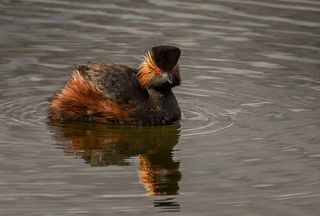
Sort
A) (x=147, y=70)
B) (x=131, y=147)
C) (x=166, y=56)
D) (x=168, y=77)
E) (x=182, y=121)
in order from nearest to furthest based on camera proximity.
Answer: (x=131, y=147) < (x=166, y=56) < (x=168, y=77) < (x=147, y=70) < (x=182, y=121)

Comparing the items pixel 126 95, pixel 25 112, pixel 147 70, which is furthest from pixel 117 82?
pixel 25 112

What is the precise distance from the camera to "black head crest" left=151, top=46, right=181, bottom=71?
12805 mm

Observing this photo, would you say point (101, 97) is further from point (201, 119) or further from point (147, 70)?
point (201, 119)

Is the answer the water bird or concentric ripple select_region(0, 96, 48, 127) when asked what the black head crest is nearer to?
the water bird

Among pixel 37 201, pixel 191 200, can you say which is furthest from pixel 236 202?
pixel 37 201

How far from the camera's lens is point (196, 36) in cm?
1723

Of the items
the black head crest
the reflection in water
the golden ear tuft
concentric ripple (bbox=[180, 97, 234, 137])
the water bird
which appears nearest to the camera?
the reflection in water

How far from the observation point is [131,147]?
12047 mm

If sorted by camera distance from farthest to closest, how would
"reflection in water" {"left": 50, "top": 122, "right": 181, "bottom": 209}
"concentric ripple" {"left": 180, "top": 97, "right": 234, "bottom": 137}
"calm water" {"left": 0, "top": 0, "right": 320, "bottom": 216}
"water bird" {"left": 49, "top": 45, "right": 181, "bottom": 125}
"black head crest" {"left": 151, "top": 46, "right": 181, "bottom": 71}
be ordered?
1. "water bird" {"left": 49, "top": 45, "right": 181, "bottom": 125}
2. "black head crest" {"left": 151, "top": 46, "right": 181, "bottom": 71}
3. "concentric ripple" {"left": 180, "top": 97, "right": 234, "bottom": 137}
4. "reflection in water" {"left": 50, "top": 122, "right": 181, "bottom": 209}
5. "calm water" {"left": 0, "top": 0, "right": 320, "bottom": 216}

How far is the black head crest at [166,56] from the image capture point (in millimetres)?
12805

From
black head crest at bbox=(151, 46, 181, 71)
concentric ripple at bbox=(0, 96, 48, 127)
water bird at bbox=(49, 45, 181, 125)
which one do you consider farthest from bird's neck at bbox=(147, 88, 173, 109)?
concentric ripple at bbox=(0, 96, 48, 127)

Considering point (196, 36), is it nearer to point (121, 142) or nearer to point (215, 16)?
point (215, 16)

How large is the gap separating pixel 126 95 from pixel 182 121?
82cm

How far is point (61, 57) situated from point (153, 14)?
324 cm
